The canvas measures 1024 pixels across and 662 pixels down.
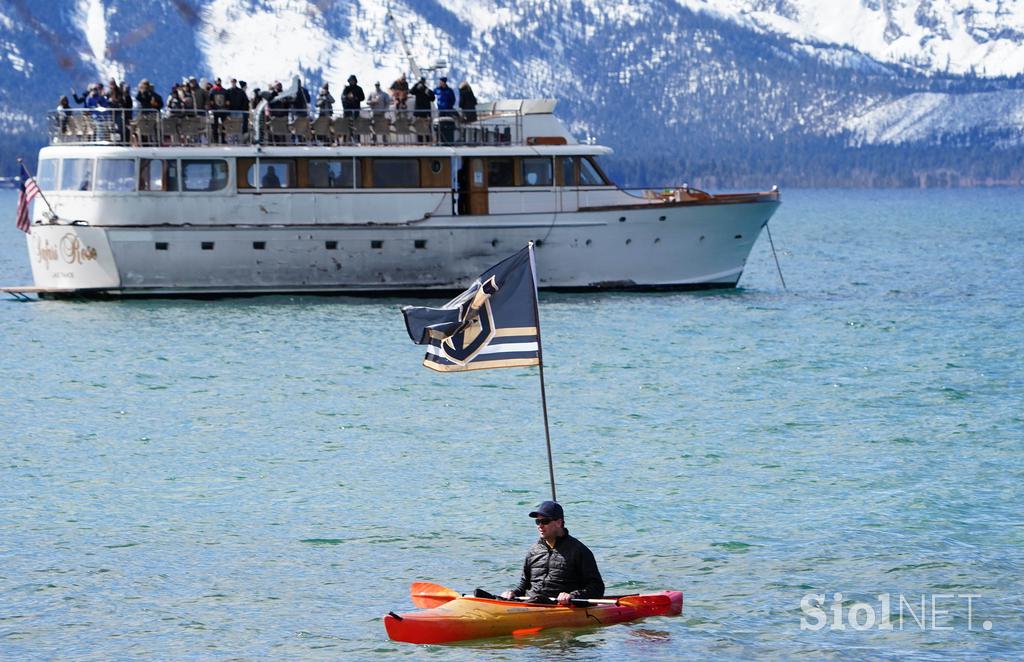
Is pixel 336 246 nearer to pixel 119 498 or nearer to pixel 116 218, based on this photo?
pixel 116 218

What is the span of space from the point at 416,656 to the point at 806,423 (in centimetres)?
1469

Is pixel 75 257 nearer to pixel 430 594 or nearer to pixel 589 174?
pixel 589 174

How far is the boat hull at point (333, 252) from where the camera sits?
147ft

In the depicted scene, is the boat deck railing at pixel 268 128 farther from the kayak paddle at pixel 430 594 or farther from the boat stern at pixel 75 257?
the kayak paddle at pixel 430 594

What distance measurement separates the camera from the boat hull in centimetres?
4484

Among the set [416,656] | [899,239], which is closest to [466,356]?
[416,656]

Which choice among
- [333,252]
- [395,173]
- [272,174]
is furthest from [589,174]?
[272,174]

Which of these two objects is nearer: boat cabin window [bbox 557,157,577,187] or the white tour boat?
the white tour boat

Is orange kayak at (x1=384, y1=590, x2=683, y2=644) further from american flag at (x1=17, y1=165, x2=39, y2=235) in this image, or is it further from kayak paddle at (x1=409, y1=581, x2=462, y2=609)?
american flag at (x1=17, y1=165, x2=39, y2=235)

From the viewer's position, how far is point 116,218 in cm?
4441

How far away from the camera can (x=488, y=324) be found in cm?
1838

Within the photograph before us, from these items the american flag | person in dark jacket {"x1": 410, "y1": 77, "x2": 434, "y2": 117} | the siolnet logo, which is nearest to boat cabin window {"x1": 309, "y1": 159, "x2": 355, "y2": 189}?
person in dark jacket {"x1": 410, "y1": 77, "x2": 434, "y2": 117}

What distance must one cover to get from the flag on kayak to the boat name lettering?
92.5 feet

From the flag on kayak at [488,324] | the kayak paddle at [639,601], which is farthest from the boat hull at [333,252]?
the kayak paddle at [639,601]
